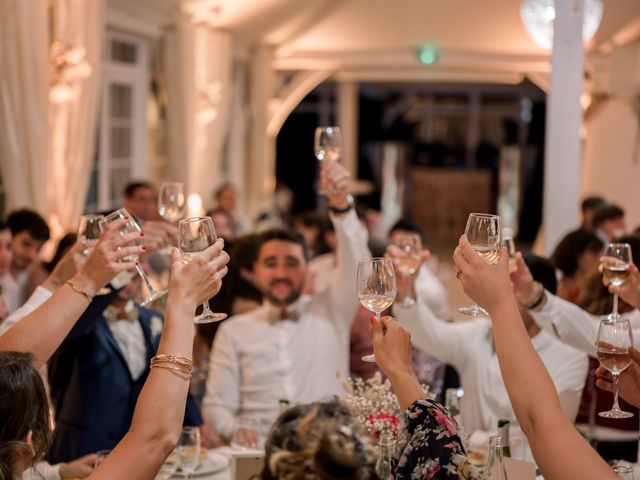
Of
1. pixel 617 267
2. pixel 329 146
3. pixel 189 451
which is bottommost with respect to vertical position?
pixel 189 451

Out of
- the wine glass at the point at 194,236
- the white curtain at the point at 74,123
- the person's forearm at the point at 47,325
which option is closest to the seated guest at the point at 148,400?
the wine glass at the point at 194,236

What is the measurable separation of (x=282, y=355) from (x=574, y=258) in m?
1.56

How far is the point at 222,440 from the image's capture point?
361 centimetres

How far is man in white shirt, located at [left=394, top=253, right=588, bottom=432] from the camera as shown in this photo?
11.2 feet

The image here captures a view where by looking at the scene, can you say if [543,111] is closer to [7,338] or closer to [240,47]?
[240,47]

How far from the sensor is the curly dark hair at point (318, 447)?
155 cm

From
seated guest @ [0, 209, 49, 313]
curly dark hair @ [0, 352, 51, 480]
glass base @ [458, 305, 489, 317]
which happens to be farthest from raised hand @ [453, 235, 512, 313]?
seated guest @ [0, 209, 49, 313]

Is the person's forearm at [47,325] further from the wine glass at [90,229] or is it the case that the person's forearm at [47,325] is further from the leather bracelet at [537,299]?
the leather bracelet at [537,299]

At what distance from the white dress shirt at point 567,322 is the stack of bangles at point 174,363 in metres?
1.33

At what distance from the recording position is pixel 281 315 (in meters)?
4.00

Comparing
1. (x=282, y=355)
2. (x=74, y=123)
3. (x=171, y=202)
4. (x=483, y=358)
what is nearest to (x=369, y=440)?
(x=171, y=202)

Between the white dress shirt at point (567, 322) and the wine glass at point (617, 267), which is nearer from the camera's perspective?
the white dress shirt at point (567, 322)

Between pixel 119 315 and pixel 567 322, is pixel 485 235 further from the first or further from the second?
pixel 119 315

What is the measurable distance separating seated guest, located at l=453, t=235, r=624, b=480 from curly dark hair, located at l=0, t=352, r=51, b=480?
0.85m
